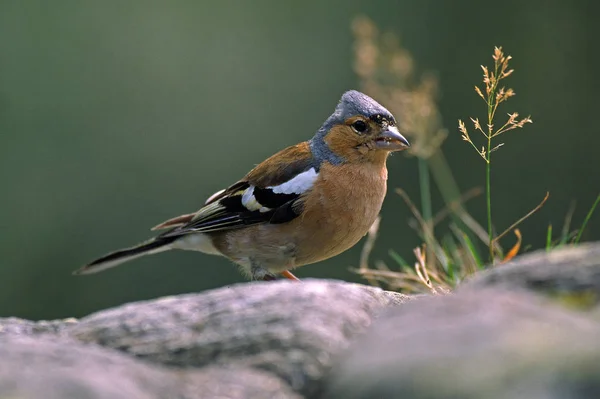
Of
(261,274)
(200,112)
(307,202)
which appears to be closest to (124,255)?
(261,274)

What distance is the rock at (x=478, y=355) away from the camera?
188 cm

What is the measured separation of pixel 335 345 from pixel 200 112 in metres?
8.72

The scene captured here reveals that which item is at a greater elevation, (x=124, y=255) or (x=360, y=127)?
(x=360, y=127)

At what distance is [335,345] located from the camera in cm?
246

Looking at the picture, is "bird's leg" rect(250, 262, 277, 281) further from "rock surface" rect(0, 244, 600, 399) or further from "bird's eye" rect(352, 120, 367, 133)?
"rock surface" rect(0, 244, 600, 399)

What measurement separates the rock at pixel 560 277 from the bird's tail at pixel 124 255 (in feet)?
9.16

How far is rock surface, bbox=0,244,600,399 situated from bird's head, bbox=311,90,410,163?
1697mm

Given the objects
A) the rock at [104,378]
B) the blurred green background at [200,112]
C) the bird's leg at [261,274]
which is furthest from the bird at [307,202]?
the blurred green background at [200,112]

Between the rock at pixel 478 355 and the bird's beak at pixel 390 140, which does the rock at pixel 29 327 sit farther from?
the bird's beak at pixel 390 140

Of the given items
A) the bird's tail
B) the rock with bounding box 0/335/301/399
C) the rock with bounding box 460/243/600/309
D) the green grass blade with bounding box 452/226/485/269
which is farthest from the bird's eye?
the rock with bounding box 0/335/301/399

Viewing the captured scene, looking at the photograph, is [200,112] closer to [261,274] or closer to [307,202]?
[261,274]

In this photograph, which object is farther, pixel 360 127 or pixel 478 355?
pixel 360 127

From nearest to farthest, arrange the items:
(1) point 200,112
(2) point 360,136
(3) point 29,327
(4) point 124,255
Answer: (3) point 29,327
(2) point 360,136
(4) point 124,255
(1) point 200,112

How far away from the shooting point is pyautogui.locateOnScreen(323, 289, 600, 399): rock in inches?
74.1
